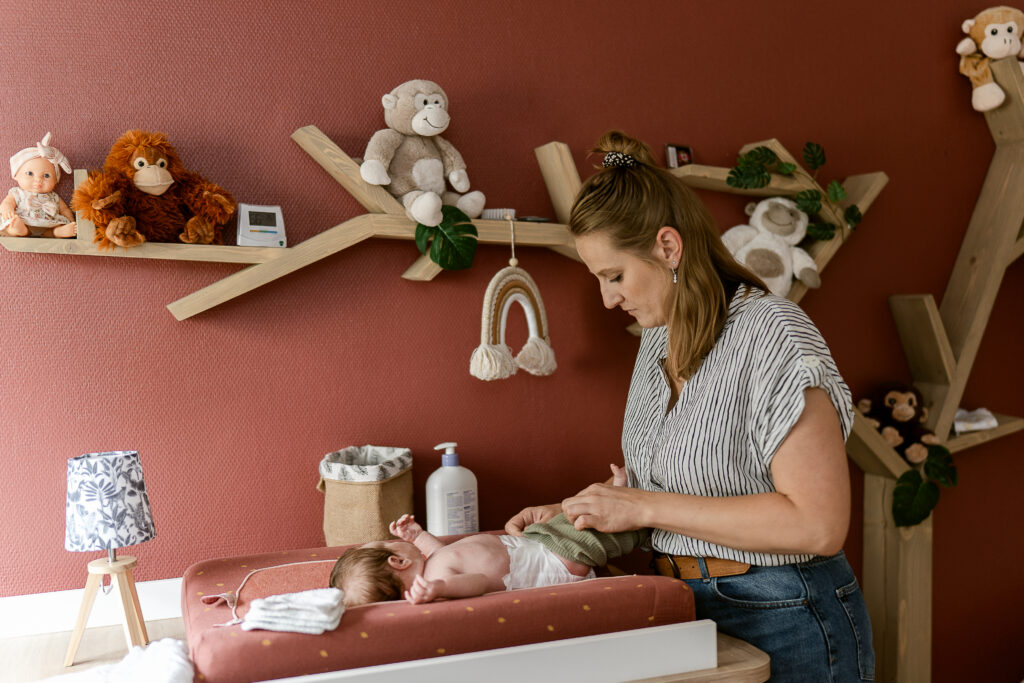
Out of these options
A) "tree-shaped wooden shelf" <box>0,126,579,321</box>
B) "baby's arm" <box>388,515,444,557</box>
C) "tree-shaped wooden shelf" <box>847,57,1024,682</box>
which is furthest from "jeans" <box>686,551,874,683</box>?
"tree-shaped wooden shelf" <box>847,57,1024,682</box>

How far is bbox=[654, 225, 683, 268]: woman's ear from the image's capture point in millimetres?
1419

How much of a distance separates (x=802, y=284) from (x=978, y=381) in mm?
801

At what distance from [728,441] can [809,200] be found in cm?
103

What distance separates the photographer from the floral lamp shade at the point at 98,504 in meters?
1.49

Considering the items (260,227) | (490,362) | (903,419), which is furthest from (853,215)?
(260,227)

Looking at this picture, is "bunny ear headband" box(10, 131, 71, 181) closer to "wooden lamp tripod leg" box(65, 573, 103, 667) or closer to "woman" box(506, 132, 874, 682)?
"wooden lamp tripod leg" box(65, 573, 103, 667)

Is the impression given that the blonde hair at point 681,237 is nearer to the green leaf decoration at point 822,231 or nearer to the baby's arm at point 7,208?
the green leaf decoration at point 822,231

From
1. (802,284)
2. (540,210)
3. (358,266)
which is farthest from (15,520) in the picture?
(802,284)

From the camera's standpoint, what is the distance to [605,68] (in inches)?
82.4

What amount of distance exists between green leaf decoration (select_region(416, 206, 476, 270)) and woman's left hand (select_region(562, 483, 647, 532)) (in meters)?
0.65

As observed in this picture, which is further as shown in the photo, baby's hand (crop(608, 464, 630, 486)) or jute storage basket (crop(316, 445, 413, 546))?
jute storage basket (crop(316, 445, 413, 546))

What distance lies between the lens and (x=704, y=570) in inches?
54.6

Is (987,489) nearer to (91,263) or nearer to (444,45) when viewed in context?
(444,45)

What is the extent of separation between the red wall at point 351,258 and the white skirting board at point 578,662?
2.80 feet
